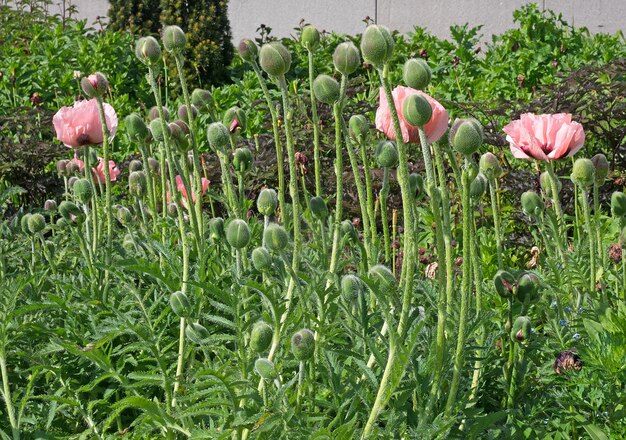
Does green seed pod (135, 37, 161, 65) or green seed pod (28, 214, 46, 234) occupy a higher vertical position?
green seed pod (135, 37, 161, 65)

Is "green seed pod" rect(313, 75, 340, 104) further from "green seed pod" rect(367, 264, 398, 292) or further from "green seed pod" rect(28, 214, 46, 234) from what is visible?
"green seed pod" rect(28, 214, 46, 234)

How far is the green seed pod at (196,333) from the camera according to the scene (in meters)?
1.56

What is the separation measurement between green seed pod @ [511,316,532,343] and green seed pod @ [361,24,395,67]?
1.88 feet

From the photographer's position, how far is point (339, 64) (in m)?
1.64

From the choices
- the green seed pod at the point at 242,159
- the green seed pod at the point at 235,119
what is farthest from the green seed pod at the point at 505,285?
the green seed pod at the point at 235,119

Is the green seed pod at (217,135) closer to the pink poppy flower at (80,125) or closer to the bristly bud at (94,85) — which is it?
the bristly bud at (94,85)

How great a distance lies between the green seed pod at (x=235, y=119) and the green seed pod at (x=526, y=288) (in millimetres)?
770

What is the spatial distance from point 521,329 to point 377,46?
0.63 m

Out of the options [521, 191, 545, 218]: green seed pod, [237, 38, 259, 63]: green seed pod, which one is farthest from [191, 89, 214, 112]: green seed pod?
[521, 191, 545, 218]: green seed pod

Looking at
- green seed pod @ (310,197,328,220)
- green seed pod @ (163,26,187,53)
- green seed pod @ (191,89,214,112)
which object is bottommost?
green seed pod @ (310,197,328,220)

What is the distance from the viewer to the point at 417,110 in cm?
126

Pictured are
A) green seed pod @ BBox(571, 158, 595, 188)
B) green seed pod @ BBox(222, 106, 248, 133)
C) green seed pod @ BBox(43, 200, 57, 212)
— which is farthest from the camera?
green seed pod @ BBox(43, 200, 57, 212)

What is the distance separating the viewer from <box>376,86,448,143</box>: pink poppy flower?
1.42 meters

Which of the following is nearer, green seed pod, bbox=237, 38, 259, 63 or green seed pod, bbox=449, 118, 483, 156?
green seed pod, bbox=449, 118, 483, 156
